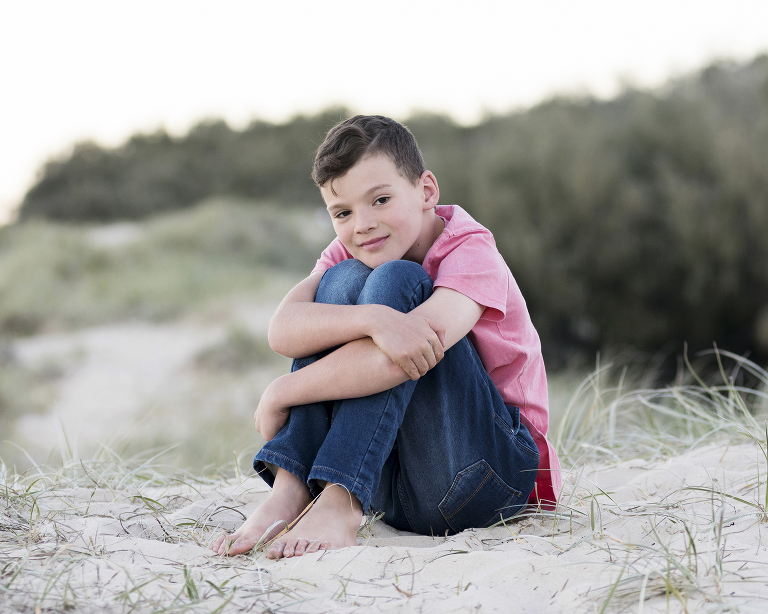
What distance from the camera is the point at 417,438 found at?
1.56 meters

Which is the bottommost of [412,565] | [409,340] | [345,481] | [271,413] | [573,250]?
[573,250]

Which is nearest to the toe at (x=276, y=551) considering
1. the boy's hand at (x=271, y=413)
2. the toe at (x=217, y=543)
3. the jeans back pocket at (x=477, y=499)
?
the toe at (x=217, y=543)

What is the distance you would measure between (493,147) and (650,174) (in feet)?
6.65

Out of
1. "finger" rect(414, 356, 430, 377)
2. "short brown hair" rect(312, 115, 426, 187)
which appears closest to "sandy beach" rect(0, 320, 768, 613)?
"finger" rect(414, 356, 430, 377)

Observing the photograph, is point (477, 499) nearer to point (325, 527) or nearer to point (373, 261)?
point (325, 527)

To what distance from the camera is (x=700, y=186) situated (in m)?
6.64

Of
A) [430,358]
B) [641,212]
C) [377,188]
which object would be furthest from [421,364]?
[641,212]

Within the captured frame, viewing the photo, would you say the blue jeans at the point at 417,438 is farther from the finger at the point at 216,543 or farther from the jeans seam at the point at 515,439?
the finger at the point at 216,543

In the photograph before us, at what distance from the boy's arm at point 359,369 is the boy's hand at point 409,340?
0.01 m

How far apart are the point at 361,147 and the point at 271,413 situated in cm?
70

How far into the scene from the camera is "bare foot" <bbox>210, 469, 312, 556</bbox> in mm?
1434

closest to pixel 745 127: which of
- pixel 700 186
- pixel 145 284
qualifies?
pixel 700 186

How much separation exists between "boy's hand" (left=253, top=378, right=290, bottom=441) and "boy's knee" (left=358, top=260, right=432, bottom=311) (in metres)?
0.30

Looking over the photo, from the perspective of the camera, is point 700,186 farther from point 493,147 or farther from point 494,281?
point 494,281
